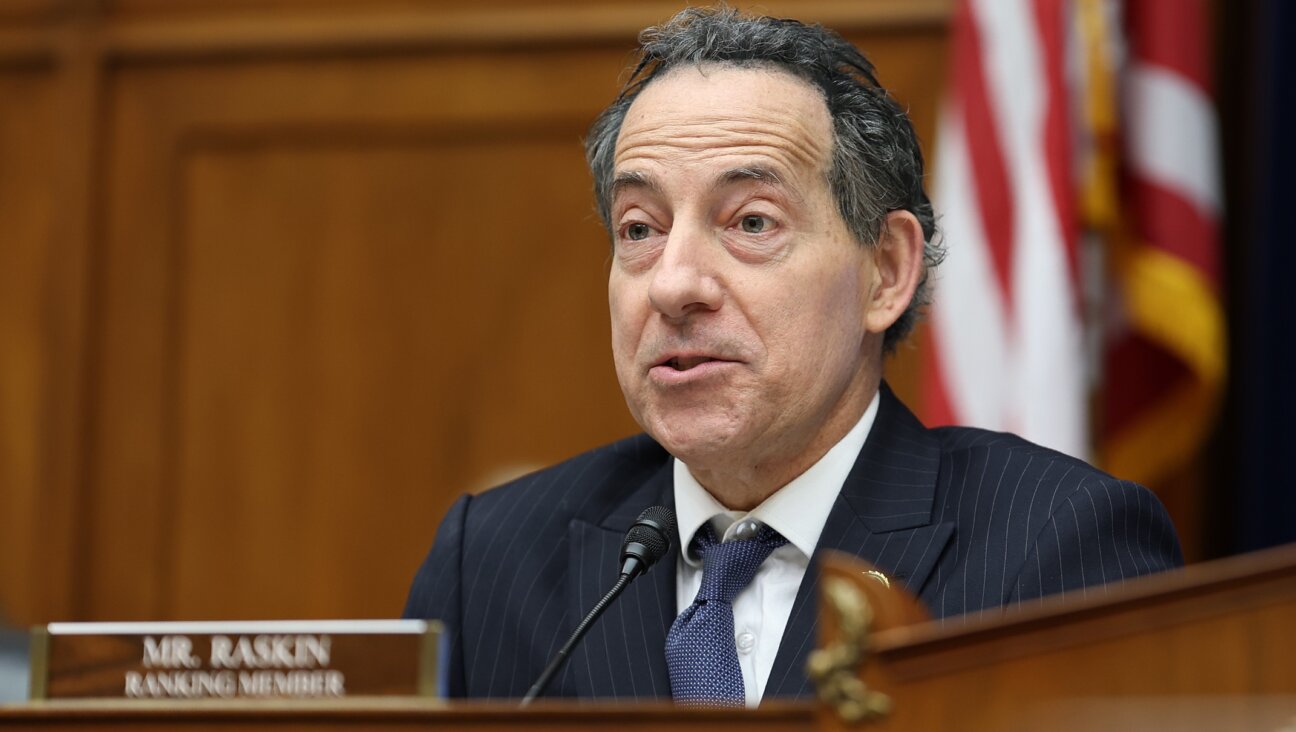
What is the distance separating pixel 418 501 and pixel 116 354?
0.88 meters

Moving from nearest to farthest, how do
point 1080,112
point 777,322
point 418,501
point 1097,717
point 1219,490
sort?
point 1097,717, point 777,322, point 1080,112, point 1219,490, point 418,501

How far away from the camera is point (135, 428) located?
3.98 metres

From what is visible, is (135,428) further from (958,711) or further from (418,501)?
(958,711)

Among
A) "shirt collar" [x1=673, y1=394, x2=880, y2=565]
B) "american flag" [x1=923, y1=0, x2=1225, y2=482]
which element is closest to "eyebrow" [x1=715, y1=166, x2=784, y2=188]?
"shirt collar" [x1=673, y1=394, x2=880, y2=565]

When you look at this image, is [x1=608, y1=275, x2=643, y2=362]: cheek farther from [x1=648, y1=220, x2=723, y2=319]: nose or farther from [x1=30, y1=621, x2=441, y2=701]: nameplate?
[x1=30, y1=621, x2=441, y2=701]: nameplate

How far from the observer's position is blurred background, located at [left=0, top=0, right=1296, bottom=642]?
3.87 metres

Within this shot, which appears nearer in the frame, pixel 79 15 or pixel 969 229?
pixel 969 229

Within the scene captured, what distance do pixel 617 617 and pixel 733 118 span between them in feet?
2.25

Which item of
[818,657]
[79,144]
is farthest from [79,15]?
[818,657]

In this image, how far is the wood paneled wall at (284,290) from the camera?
3873 mm

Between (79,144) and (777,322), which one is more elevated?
(79,144)

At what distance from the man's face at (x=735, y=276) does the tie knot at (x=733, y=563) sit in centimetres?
10

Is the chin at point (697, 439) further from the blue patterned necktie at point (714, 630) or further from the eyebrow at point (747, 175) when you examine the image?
the eyebrow at point (747, 175)

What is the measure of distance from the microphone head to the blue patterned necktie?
17 centimetres
